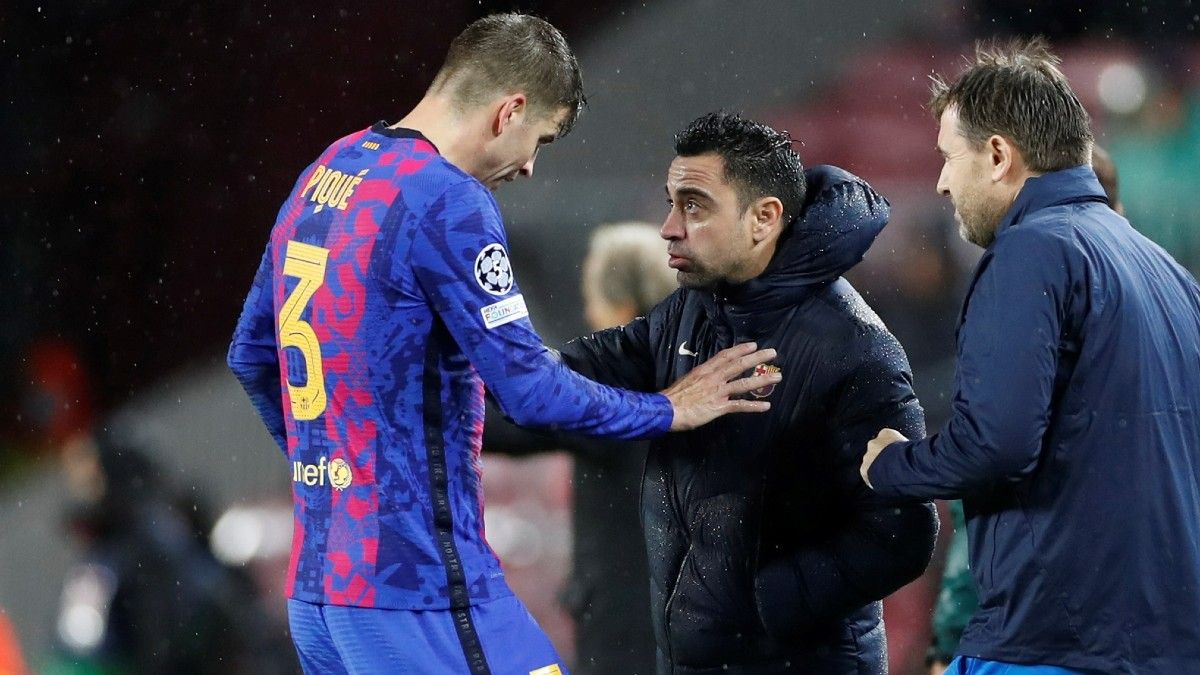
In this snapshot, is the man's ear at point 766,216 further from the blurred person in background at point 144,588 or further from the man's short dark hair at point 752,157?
the blurred person in background at point 144,588

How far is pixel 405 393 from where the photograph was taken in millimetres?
1859

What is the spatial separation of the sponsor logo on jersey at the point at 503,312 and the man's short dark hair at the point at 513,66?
309mm

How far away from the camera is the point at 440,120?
1973 mm

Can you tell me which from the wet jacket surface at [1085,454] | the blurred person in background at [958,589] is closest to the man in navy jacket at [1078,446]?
Answer: the wet jacket surface at [1085,454]

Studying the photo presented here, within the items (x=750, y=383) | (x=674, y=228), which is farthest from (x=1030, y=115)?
(x=674, y=228)

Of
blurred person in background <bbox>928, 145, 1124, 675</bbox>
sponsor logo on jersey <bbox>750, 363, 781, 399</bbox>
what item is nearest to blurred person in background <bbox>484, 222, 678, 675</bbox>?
blurred person in background <bbox>928, 145, 1124, 675</bbox>

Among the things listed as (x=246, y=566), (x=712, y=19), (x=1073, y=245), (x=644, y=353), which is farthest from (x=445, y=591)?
(x=712, y=19)

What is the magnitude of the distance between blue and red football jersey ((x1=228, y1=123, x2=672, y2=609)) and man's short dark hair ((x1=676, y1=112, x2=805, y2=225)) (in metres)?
0.55

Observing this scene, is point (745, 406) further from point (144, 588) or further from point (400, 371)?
point (144, 588)

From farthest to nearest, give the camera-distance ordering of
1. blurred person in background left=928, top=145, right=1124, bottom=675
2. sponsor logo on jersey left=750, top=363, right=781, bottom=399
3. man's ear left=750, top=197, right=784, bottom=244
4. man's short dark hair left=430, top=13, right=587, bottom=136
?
1. blurred person in background left=928, top=145, right=1124, bottom=675
2. man's ear left=750, top=197, right=784, bottom=244
3. sponsor logo on jersey left=750, top=363, right=781, bottom=399
4. man's short dark hair left=430, top=13, right=587, bottom=136

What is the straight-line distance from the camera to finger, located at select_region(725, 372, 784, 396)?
2082 mm

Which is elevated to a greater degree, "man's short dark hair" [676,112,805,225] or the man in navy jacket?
"man's short dark hair" [676,112,805,225]

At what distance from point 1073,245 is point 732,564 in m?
0.79

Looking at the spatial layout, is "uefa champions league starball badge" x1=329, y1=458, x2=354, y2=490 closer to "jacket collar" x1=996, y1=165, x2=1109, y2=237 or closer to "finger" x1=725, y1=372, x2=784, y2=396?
"finger" x1=725, y1=372, x2=784, y2=396
